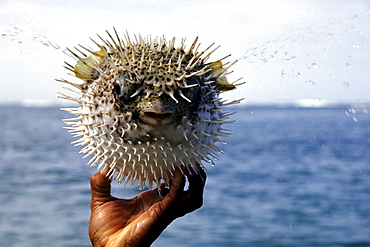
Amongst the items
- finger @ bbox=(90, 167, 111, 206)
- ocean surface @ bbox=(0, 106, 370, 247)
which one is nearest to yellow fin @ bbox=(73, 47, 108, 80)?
finger @ bbox=(90, 167, 111, 206)

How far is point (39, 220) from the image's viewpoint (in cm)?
1731

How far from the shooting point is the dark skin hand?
227cm

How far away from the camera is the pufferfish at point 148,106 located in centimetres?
197

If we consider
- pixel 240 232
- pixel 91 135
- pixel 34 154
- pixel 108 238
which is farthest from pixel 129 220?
pixel 34 154

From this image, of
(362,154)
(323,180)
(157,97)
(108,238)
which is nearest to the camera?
(157,97)

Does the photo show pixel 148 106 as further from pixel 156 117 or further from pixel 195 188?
pixel 195 188

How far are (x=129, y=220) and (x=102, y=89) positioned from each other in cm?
86

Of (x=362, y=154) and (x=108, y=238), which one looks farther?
(x=362, y=154)

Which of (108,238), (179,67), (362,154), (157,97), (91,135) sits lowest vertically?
(362,154)

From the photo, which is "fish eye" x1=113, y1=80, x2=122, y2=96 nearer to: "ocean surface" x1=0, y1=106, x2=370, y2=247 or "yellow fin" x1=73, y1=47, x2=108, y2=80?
"yellow fin" x1=73, y1=47, x2=108, y2=80

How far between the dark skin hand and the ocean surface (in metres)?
7.29

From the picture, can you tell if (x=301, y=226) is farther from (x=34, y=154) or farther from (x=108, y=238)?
(x=34, y=154)

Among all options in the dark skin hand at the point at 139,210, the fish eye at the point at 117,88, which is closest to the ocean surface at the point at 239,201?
the dark skin hand at the point at 139,210

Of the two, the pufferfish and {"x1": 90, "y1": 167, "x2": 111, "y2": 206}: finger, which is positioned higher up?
the pufferfish
